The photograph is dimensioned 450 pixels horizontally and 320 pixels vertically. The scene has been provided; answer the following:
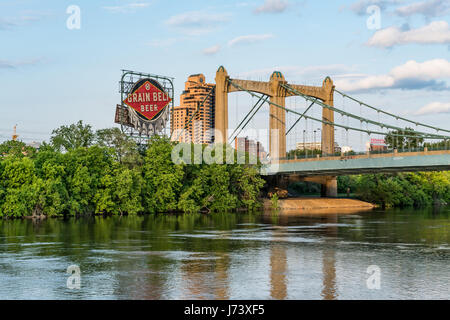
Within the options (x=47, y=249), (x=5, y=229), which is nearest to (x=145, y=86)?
(x=5, y=229)

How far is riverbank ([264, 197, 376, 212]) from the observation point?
3487 inches

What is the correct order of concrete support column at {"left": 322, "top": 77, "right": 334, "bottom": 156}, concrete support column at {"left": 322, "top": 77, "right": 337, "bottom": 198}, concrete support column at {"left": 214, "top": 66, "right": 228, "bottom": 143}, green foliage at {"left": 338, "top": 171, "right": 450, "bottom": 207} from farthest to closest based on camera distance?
concrete support column at {"left": 322, "top": 77, "right": 334, "bottom": 156}
concrete support column at {"left": 322, "top": 77, "right": 337, "bottom": 198}
green foliage at {"left": 338, "top": 171, "right": 450, "bottom": 207}
concrete support column at {"left": 214, "top": 66, "right": 228, "bottom": 143}

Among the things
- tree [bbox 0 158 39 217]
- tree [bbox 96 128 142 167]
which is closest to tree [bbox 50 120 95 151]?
tree [bbox 96 128 142 167]

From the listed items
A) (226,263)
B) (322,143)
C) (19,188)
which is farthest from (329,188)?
(226,263)

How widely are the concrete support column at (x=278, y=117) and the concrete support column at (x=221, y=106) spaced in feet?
A: 30.9

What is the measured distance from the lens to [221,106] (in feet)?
314

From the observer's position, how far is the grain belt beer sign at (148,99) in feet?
304

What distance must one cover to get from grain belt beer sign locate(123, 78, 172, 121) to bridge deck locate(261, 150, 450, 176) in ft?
67.8

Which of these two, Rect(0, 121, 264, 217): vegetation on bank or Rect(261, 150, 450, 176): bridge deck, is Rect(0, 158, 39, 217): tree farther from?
Rect(261, 150, 450, 176): bridge deck

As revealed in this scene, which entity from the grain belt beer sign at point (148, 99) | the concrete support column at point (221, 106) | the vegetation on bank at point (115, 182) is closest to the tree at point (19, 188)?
the vegetation on bank at point (115, 182)

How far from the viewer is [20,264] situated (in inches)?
1126
